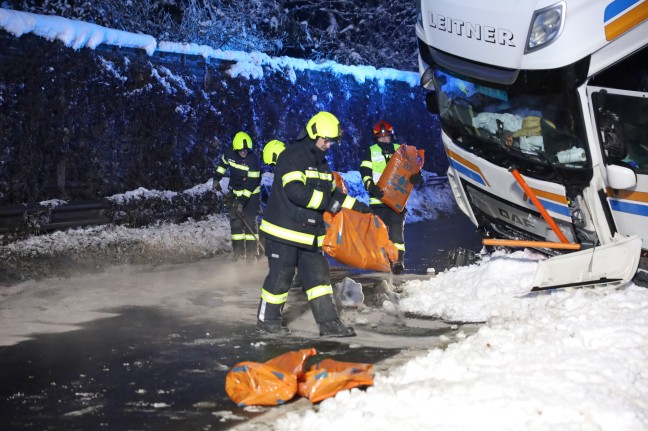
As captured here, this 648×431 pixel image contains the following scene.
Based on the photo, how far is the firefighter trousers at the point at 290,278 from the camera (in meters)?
8.05

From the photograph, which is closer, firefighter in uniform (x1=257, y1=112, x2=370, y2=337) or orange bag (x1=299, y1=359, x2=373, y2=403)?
orange bag (x1=299, y1=359, x2=373, y2=403)

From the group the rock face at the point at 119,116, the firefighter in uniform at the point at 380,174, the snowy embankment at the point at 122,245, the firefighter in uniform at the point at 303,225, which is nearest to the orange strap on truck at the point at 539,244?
the firefighter in uniform at the point at 303,225

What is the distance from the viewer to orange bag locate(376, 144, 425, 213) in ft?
39.6

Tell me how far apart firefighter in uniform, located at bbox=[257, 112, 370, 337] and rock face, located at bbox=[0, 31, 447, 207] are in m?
6.90

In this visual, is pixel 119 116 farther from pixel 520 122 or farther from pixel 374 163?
pixel 520 122

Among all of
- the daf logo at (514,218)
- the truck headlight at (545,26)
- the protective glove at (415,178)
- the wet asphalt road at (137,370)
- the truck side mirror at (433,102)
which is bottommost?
the wet asphalt road at (137,370)

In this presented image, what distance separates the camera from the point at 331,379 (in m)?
5.67

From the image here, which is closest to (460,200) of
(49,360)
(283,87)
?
(49,360)

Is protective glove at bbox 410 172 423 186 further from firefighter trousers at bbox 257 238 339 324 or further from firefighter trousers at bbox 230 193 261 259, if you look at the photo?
firefighter trousers at bbox 257 238 339 324

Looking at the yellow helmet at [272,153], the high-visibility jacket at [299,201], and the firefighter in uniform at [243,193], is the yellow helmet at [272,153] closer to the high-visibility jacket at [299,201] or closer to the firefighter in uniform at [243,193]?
the firefighter in uniform at [243,193]

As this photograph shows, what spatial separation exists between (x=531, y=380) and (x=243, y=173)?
8391 mm

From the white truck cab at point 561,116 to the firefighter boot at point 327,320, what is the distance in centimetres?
204

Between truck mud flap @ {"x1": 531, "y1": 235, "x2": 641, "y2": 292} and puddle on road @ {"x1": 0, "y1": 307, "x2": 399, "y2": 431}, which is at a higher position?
truck mud flap @ {"x1": 531, "y1": 235, "x2": 641, "y2": 292}

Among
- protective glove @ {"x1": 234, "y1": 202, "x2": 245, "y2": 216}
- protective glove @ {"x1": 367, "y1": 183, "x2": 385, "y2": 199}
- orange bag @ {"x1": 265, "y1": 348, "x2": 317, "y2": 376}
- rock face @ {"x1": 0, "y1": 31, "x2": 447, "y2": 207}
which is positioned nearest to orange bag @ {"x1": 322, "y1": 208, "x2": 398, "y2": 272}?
orange bag @ {"x1": 265, "y1": 348, "x2": 317, "y2": 376}
